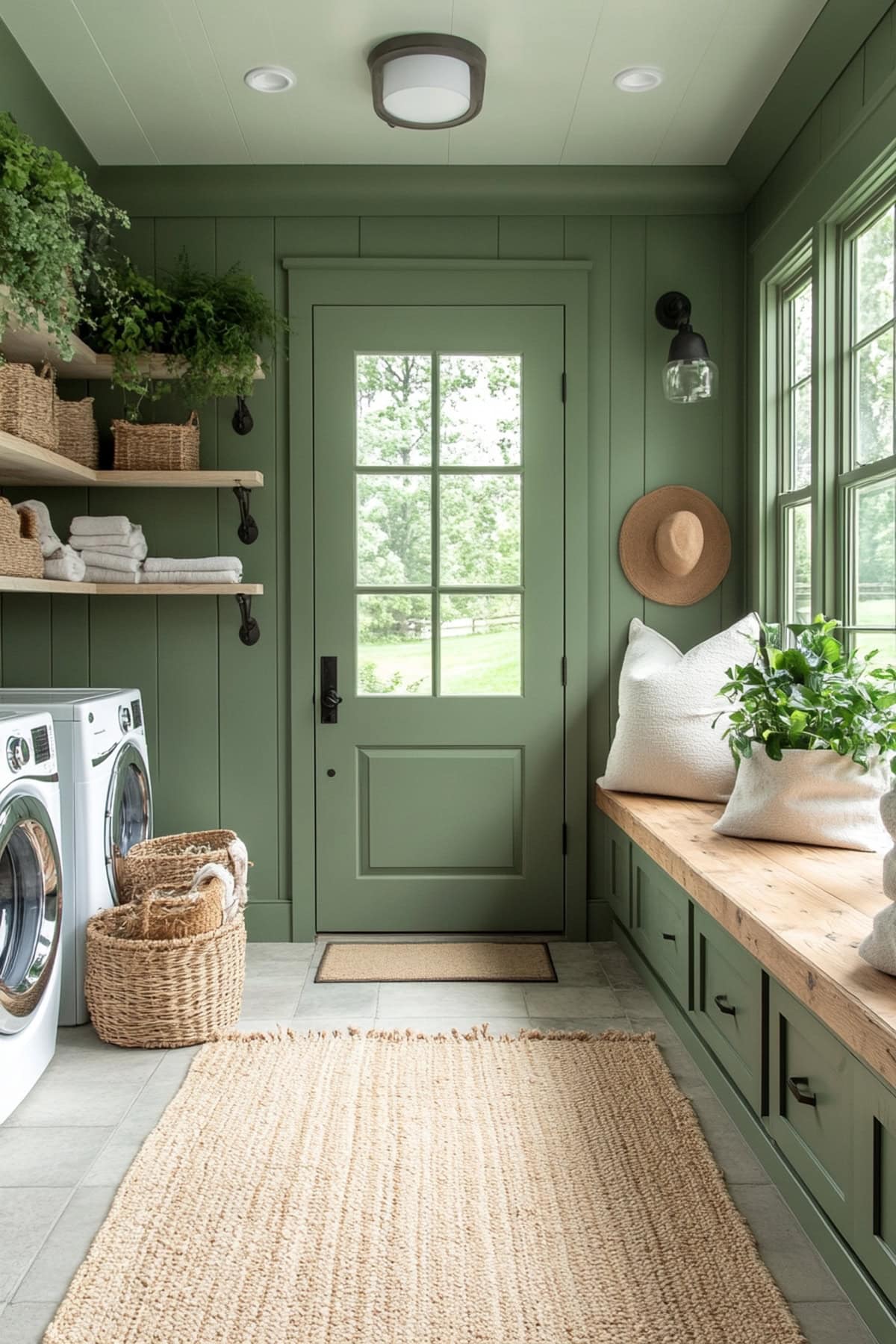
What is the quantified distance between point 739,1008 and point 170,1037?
1.56m

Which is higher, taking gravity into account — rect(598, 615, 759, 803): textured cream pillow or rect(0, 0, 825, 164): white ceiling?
rect(0, 0, 825, 164): white ceiling

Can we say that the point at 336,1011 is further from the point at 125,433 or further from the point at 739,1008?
the point at 125,433

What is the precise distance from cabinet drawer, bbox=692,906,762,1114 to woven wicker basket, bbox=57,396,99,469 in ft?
8.01

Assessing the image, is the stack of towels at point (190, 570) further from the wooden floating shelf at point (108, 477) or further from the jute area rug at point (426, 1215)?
the jute area rug at point (426, 1215)


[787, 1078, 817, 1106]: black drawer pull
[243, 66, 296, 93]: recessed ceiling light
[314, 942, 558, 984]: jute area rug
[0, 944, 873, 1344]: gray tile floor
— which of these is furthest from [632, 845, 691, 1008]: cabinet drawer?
[243, 66, 296, 93]: recessed ceiling light

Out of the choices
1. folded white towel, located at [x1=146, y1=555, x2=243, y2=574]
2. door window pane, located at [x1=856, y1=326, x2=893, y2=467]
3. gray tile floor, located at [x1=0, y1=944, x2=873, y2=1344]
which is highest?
door window pane, located at [x1=856, y1=326, x2=893, y2=467]

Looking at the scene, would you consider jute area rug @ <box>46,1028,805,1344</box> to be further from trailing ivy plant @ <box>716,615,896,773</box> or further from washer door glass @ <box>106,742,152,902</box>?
trailing ivy plant @ <box>716,615,896,773</box>

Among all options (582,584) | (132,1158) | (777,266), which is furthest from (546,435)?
(132,1158)

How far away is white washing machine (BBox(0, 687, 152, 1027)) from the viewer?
2.97 metres

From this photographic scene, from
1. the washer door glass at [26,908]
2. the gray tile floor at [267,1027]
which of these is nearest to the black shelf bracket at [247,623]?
the gray tile floor at [267,1027]

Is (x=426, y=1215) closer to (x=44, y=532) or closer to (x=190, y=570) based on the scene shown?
(x=190, y=570)

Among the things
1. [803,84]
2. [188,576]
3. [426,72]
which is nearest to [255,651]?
[188,576]

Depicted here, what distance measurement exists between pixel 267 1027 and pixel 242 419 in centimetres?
209

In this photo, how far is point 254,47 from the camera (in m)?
3.01
